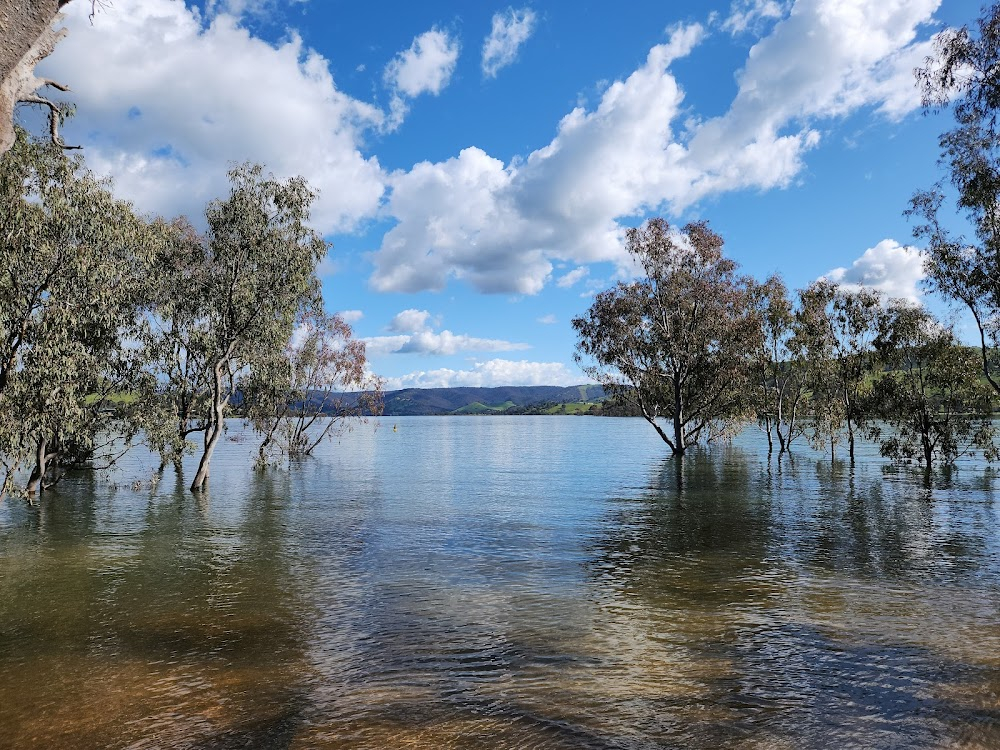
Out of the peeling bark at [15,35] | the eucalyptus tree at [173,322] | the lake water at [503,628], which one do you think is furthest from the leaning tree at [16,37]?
the eucalyptus tree at [173,322]

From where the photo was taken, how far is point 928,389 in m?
53.5

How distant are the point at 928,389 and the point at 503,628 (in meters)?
53.7

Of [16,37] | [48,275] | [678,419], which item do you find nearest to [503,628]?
[16,37]

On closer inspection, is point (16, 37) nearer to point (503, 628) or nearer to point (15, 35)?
point (15, 35)

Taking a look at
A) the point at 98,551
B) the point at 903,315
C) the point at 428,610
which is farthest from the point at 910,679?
the point at 903,315

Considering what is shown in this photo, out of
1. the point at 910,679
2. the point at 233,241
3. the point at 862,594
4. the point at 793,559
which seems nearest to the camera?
the point at 910,679

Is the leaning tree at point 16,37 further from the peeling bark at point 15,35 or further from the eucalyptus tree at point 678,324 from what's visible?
the eucalyptus tree at point 678,324

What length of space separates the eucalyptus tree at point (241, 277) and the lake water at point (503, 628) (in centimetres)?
1153

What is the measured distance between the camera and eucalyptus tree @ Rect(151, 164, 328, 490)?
3744cm

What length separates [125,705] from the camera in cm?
1055

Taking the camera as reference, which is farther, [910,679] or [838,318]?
[838,318]

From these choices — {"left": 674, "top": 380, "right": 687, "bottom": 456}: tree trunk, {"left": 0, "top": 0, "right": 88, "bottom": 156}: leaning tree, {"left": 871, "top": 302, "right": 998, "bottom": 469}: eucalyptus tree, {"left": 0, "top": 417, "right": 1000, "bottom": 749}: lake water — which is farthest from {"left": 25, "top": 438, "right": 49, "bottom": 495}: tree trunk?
{"left": 871, "top": 302, "right": 998, "bottom": 469}: eucalyptus tree

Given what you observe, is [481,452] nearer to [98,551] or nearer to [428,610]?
[98,551]

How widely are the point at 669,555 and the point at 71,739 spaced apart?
18.0m
